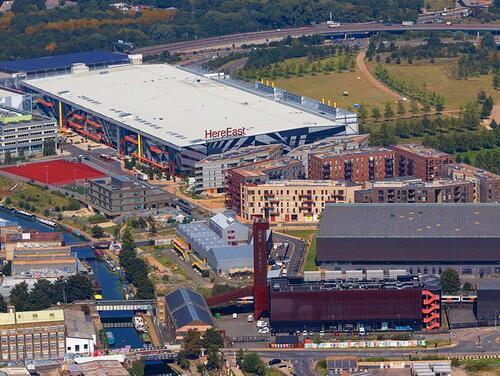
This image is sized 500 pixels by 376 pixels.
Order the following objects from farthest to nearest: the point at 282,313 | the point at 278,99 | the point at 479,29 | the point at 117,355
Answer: the point at 479,29
the point at 278,99
the point at 282,313
the point at 117,355

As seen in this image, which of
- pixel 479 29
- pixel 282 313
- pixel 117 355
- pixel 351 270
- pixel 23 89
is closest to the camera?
pixel 117 355

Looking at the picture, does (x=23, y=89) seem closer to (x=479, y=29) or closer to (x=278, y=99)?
(x=278, y=99)

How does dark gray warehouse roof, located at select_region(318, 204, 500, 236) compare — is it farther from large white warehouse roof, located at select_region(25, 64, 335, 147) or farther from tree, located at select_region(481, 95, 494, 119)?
tree, located at select_region(481, 95, 494, 119)

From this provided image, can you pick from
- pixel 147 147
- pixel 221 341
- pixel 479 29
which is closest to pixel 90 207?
pixel 147 147

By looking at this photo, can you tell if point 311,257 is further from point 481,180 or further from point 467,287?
point 481,180

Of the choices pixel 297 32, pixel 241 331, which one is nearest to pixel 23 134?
pixel 241 331

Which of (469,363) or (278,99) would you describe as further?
(278,99)
